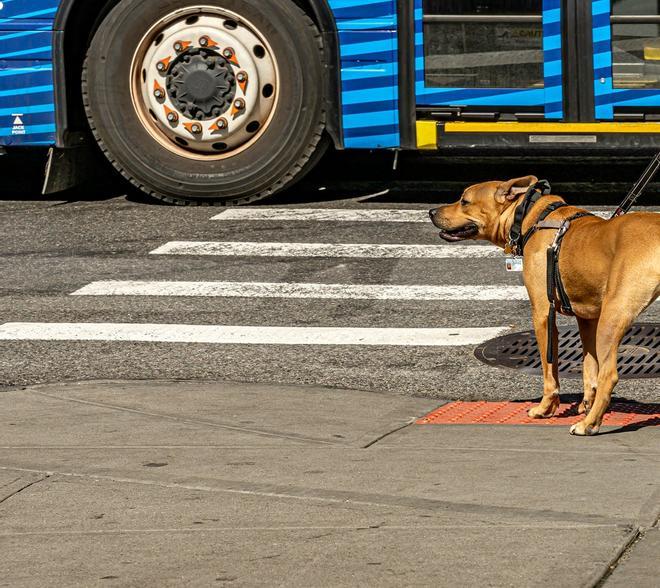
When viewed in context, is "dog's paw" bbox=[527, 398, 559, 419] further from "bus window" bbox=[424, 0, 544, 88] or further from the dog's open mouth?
"bus window" bbox=[424, 0, 544, 88]

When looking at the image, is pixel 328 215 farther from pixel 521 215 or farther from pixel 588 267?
pixel 588 267

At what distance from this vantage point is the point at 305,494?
5395mm

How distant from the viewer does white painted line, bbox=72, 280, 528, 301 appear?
8992 millimetres

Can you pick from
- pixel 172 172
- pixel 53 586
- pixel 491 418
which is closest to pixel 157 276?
pixel 172 172

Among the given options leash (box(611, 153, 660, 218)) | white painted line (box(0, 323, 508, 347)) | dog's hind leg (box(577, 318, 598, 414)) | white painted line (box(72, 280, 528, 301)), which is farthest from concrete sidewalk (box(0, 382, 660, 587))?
white painted line (box(72, 280, 528, 301))

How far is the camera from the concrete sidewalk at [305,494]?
15.1 feet

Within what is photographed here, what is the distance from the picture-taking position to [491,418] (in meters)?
6.65

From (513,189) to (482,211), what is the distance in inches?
7.4

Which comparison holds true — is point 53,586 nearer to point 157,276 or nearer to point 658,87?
point 157,276

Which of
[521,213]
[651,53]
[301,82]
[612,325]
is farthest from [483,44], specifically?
[612,325]

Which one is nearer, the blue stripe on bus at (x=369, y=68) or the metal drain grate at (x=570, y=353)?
the metal drain grate at (x=570, y=353)

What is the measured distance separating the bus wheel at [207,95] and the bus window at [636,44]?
217 cm

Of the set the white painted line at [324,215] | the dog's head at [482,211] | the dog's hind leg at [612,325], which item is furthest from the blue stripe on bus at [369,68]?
the dog's hind leg at [612,325]

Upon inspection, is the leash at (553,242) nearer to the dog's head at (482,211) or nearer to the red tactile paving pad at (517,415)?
the dog's head at (482,211)
